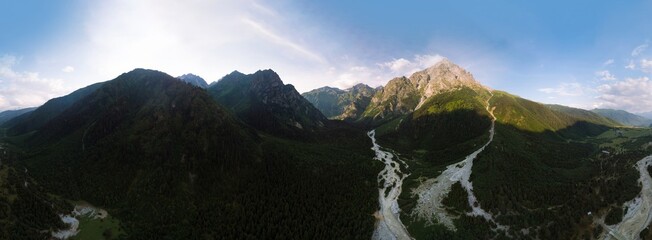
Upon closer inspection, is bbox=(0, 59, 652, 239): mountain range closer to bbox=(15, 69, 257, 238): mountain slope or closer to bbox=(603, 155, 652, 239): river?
bbox=(15, 69, 257, 238): mountain slope

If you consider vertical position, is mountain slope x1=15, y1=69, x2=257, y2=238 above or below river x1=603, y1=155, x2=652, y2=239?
above

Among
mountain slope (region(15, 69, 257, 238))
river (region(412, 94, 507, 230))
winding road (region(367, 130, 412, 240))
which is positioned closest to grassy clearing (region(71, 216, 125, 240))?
mountain slope (region(15, 69, 257, 238))

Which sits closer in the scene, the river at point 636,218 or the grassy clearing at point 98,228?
the river at point 636,218

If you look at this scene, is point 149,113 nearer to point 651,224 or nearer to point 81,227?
point 81,227

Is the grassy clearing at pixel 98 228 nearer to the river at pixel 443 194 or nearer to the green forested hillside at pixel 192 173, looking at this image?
the green forested hillside at pixel 192 173

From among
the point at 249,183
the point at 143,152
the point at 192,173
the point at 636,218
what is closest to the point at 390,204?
the point at 249,183

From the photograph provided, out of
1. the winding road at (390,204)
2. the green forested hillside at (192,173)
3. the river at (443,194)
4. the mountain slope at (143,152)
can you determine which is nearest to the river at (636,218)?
the river at (443,194)

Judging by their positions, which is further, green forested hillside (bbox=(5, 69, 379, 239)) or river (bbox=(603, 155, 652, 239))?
green forested hillside (bbox=(5, 69, 379, 239))

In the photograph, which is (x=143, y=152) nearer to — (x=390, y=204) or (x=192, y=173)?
(x=192, y=173)
